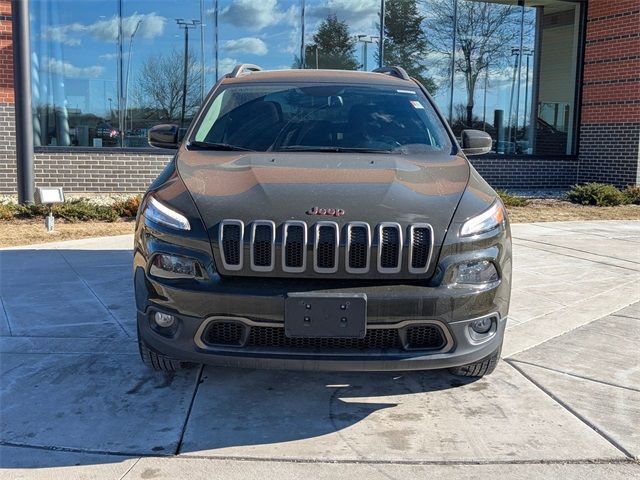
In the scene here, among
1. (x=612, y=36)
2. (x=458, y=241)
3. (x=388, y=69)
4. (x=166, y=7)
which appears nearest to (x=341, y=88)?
(x=388, y=69)

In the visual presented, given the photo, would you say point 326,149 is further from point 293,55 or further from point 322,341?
point 293,55

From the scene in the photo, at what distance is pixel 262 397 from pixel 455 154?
197 cm

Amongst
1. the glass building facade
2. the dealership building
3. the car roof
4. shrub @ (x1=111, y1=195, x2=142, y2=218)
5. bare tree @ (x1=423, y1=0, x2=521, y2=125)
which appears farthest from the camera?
bare tree @ (x1=423, y1=0, x2=521, y2=125)

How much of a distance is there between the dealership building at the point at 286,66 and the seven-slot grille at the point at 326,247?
7604mm

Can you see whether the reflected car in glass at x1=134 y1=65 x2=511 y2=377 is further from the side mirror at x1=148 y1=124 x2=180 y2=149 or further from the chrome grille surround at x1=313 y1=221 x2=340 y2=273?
the side mirror at x1=148 y1=124 x2=180 y2=149

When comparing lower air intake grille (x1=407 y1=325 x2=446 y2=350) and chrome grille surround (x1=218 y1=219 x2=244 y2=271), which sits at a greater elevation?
chrome grille surround (x1=218 y1=219 x2=244 y2=271)

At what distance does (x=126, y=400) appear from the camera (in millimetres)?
3506

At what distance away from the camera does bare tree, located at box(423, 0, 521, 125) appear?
1399 centimetres

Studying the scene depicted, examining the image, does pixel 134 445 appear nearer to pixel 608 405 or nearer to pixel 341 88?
pixel 608 405

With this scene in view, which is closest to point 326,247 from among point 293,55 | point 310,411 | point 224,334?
point 224,334

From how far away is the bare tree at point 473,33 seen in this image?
13992mm

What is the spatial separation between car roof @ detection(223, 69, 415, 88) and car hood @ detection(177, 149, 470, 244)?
1.10 metres

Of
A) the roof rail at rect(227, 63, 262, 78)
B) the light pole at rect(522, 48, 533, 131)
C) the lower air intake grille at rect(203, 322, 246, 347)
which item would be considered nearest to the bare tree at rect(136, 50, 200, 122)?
the roof rail at rect(227, 63, 262, 78)

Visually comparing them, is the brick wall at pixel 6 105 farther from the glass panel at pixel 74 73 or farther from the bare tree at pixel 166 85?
the bare tree at pixel 166 85
